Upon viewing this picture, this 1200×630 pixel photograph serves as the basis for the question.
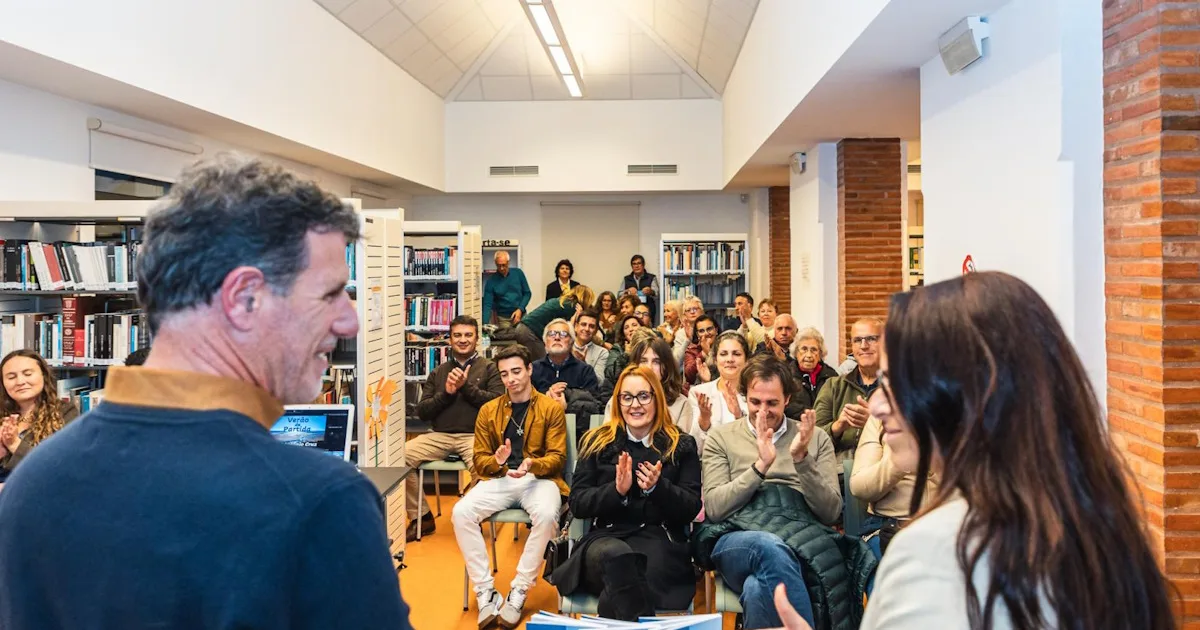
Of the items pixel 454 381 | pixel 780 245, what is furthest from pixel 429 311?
pixel 780 245

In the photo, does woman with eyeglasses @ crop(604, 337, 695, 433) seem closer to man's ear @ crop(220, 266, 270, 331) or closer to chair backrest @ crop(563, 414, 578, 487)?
chair backrest @ crop(563, 414, 578, 487)

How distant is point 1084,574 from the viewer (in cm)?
105

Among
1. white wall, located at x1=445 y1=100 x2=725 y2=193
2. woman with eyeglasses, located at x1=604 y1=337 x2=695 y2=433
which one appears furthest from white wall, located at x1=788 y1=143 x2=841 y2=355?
white wall, located at x1=445 y1=100 x2=725 y2=193

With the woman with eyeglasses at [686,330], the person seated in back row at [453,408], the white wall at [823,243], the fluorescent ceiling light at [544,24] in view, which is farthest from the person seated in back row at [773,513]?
the fluorescent ceiling light at [544,24]

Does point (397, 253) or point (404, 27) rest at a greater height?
point (404, 27)

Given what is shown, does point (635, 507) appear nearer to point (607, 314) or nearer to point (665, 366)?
point (665, 366)

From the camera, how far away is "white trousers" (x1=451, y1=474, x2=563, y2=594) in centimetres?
455

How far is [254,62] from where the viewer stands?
700 centimetres

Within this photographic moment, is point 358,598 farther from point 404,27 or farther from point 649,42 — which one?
point 649,42

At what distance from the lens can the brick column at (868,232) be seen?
7.46 m

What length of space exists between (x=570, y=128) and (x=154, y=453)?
479 inches

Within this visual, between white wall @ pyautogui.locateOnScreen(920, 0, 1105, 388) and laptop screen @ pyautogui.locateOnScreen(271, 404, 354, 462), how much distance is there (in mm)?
2937

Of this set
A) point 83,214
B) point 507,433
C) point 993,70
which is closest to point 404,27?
point 83,214

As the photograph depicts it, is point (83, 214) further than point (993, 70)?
Yes
